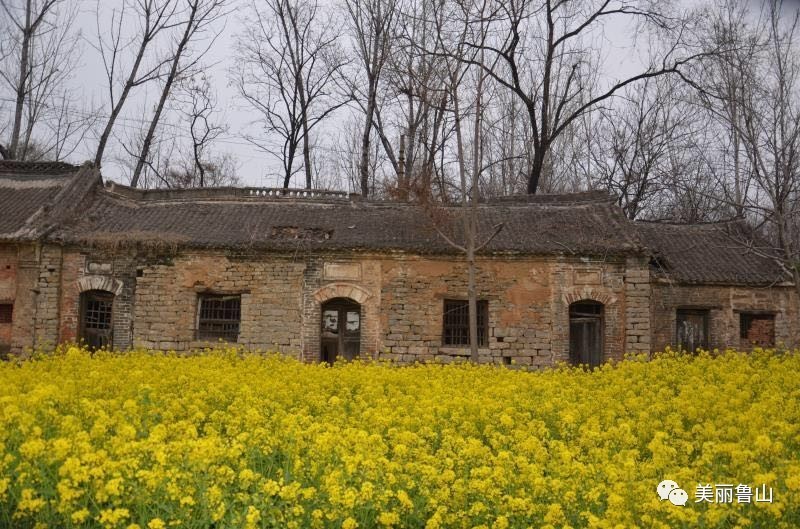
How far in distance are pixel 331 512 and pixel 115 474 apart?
1.49m

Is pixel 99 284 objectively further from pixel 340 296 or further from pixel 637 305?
pixel 637 305

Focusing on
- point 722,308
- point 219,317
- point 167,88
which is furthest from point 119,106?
point 722,308

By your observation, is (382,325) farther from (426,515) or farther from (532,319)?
(426,515)

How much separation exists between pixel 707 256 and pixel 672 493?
17.5 m

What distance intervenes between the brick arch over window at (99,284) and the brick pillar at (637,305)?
1276cm

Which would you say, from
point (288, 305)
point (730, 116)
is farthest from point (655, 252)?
point (288, 305)

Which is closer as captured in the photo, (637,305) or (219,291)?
(637,305)

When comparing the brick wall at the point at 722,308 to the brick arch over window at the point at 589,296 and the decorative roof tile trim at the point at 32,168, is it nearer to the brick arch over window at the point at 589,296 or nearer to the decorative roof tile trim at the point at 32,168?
the brick arch over window at the point at 589,296

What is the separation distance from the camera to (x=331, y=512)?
5.01 meters

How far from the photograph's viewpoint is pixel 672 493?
17.0 feet

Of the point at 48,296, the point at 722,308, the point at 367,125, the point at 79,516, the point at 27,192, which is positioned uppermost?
the point at 367,125

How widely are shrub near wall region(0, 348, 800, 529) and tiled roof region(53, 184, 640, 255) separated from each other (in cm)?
829

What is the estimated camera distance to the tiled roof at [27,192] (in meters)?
18.3

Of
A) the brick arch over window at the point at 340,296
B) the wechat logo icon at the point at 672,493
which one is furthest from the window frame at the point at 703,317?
the wechat logo icon at the point at 672,493
